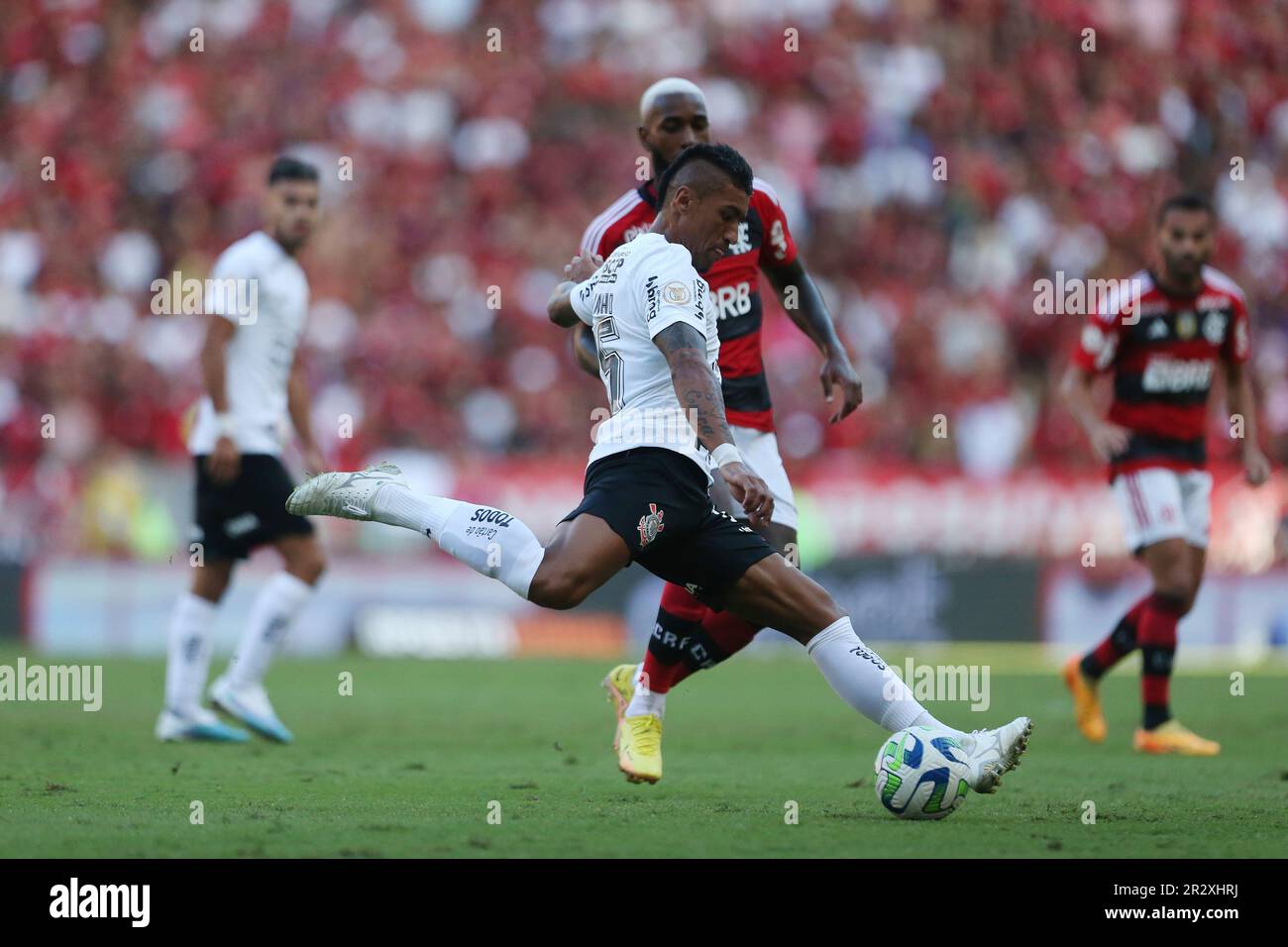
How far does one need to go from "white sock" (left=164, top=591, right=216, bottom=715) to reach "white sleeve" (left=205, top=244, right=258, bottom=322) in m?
1.53

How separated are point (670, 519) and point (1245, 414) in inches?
192

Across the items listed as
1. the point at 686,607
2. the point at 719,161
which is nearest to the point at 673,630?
the point at 686,607

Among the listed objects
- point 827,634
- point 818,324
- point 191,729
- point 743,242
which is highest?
point 743,242

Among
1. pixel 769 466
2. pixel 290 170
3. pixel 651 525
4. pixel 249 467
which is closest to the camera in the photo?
pixel 651 525

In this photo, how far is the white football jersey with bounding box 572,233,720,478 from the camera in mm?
5977

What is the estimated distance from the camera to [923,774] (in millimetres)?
5891

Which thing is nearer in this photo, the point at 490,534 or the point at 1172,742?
the point at 490,534

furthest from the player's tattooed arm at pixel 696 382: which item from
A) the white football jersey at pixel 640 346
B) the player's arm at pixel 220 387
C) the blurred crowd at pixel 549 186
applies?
the blurred crowd at pixel 549 186

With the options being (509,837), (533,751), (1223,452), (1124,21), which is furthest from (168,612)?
(1124,21)

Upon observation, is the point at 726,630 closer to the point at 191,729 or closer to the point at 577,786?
the point at 577,786

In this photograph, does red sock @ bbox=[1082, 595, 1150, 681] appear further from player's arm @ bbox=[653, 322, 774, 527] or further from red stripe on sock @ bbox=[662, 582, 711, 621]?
player's arm @ bbox=[653, 322, 774, 527]

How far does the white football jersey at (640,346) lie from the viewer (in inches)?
235

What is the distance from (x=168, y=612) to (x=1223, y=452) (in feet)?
34.8
